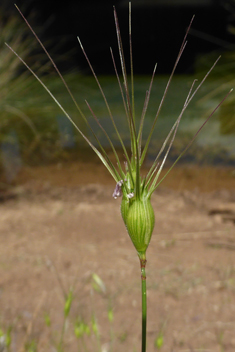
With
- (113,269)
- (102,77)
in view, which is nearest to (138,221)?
(113,269)

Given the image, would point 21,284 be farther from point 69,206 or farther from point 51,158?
point 51,158

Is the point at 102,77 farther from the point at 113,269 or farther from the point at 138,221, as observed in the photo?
the point at 138,221

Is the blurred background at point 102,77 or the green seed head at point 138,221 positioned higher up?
the blurred background at point 102,77

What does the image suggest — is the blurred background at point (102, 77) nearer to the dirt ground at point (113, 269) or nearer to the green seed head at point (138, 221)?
the dirt ground at point (113, 269)

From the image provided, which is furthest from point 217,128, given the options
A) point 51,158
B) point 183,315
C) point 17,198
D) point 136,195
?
point 136,195

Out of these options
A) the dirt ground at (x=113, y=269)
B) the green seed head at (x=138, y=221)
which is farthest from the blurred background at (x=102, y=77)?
the green seed head at (x=138, y=221)

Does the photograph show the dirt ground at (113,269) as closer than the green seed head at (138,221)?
No
